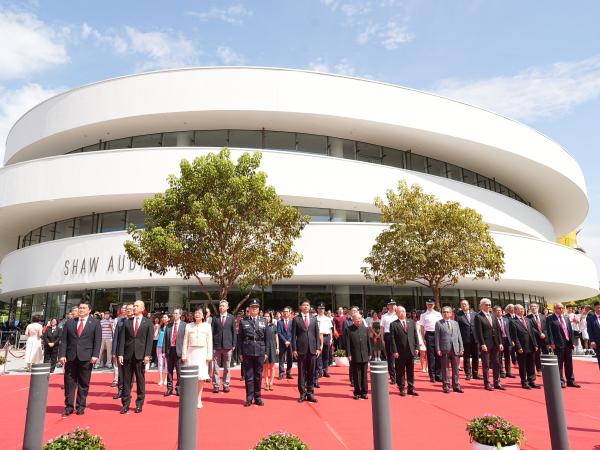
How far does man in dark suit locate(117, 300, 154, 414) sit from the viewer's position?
8.64 metres

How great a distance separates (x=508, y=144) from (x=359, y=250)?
12.8 meters

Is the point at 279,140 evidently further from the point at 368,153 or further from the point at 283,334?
the point at 283,334

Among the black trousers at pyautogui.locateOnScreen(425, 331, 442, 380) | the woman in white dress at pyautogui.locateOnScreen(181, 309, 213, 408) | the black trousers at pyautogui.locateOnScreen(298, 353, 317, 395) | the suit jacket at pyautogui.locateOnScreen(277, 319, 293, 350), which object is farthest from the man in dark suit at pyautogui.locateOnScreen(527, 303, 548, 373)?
the woman in white dress at pyautogui.locateOnScreen(181, 309, 213, 408)

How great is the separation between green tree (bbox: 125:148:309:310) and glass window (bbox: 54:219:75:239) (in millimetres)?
12545

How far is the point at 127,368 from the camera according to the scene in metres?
8.74

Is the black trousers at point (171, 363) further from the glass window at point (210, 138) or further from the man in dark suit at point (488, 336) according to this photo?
the glass window at point (210, 138)

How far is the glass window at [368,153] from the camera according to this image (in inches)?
1028

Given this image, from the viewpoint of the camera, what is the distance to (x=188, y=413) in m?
4.48

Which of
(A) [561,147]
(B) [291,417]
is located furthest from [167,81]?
(A) [561,147]

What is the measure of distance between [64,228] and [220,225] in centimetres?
1579

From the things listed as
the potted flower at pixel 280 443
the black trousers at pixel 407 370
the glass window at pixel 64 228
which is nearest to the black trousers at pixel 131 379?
the potted flower at pixel 280 443

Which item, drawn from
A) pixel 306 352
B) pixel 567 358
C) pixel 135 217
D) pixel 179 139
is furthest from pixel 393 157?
pixel 306 352

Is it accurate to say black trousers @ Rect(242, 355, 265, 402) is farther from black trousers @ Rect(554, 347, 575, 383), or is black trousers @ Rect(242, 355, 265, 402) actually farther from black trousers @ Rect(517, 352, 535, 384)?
black trousers @ Rect(554, 347, 575, 383)

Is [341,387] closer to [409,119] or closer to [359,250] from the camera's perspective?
[359,250]
